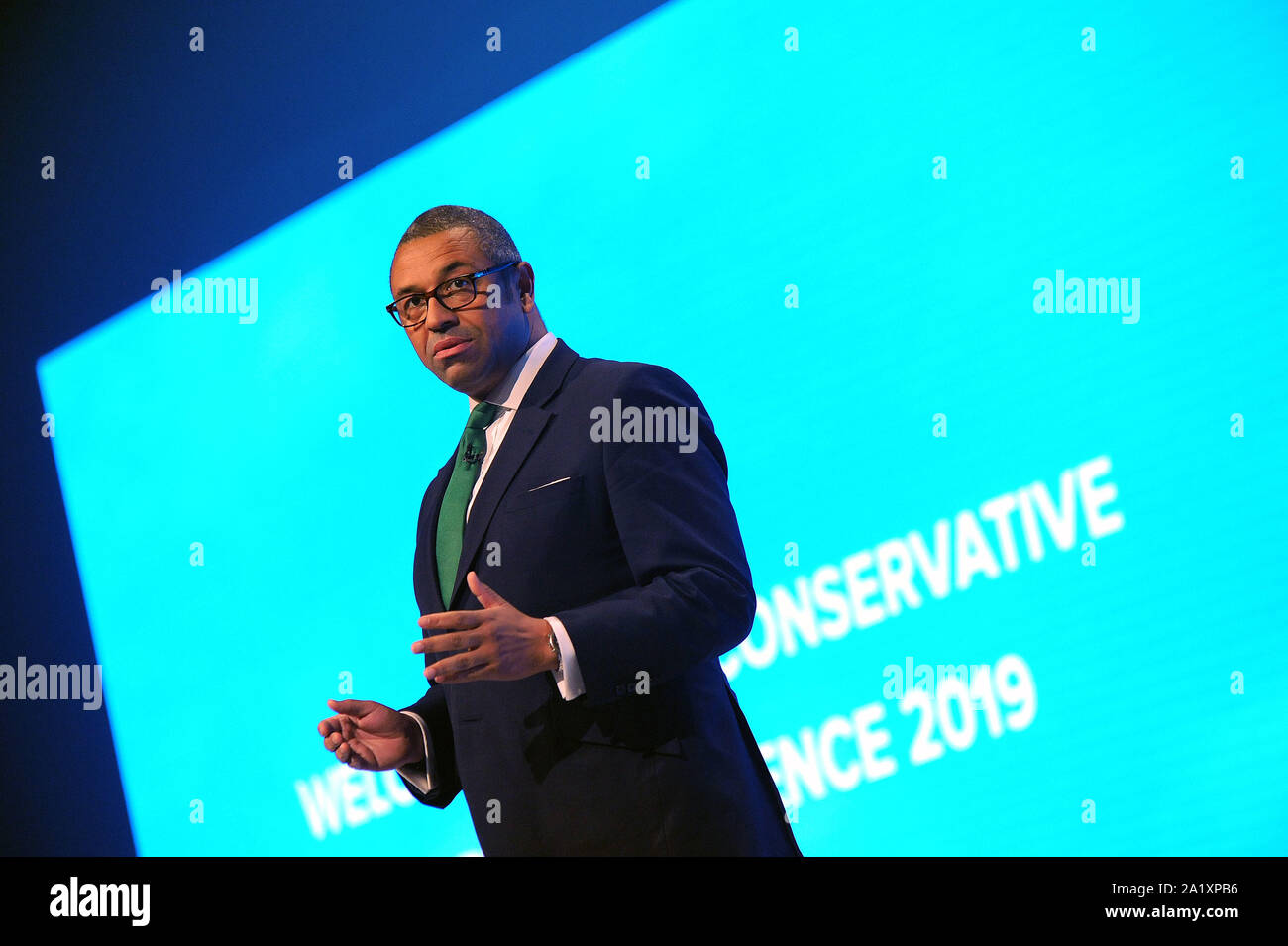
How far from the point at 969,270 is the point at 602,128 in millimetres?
1092

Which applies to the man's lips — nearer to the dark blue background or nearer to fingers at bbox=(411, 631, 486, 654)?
fingers at bbox=(411, 631, 486, 654)

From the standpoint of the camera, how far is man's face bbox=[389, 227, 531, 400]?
1970 millimetres

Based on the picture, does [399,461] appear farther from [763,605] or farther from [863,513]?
[863,513]

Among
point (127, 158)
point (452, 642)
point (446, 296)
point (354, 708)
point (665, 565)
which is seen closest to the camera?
point (452, 642)

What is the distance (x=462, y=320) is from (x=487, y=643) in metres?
0.69

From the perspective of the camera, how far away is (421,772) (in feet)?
6.55

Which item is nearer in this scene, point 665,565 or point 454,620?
point 454,620

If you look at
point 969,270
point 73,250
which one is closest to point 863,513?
point 969,270

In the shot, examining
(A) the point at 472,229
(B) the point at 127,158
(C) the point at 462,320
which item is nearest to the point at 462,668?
(C) the point at 462,320

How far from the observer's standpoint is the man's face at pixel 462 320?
6.46 feet

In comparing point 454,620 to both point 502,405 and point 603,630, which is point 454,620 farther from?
point 502,405

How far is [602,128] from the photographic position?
3.11 metres

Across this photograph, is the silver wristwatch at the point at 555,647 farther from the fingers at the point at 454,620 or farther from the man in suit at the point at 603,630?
the fingers at the point at 454,620

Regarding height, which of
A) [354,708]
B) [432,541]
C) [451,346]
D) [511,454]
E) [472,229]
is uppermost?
[472,229]
